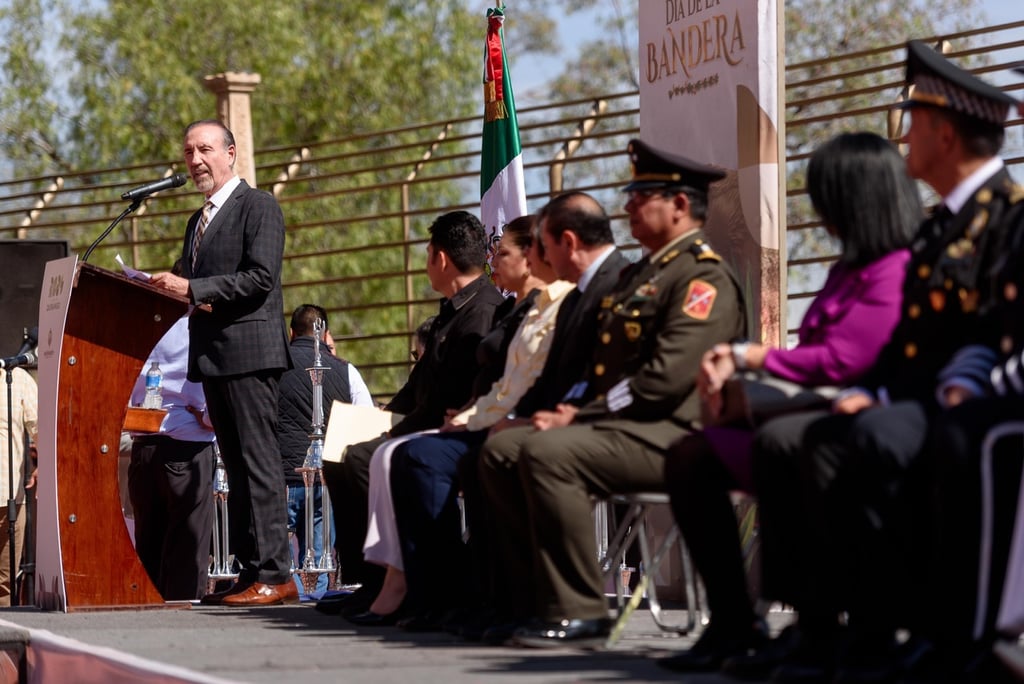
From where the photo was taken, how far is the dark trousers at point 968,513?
3402 mm

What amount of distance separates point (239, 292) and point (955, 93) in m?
3.32

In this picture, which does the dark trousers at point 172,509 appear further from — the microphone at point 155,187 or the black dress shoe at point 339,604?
the microphone at point 155,187

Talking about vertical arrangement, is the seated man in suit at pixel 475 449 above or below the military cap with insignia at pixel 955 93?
below

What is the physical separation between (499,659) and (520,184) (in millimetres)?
3812

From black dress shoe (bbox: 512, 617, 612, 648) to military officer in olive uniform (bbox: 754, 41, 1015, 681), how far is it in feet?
2.63

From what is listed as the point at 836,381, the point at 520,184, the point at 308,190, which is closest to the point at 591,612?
the point at 836,381

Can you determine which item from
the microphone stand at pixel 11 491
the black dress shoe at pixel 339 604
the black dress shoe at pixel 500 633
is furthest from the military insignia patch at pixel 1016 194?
the microphone stand at pixel 11 491

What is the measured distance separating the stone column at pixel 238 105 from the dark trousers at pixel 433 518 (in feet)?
27.9

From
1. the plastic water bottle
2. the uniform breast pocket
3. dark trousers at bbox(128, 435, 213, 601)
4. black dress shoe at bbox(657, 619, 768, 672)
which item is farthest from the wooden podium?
black dress shoe at bbox(657, 619, 768, 672)

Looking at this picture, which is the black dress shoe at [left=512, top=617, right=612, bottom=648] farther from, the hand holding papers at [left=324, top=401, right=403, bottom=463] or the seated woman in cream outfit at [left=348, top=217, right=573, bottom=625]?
the hand holding papers at [left=324, top=401, right=403, bottom=463]

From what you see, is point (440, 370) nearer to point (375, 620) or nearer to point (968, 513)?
point (375, 620)

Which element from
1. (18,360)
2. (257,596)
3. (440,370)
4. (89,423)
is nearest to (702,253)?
(440,370)

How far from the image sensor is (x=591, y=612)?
464 centimetres

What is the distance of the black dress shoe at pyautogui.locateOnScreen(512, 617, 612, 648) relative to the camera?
15.1 ft
